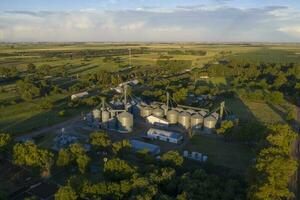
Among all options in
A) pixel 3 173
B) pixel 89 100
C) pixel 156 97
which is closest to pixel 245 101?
pixel 156 97

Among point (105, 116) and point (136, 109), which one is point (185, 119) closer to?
point (136, 109)

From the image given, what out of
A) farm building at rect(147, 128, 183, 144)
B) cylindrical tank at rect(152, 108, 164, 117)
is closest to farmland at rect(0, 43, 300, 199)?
farm building at rect(147, 128, 183, 144)

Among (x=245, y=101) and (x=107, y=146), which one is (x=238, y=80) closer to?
(x=245, y=101)

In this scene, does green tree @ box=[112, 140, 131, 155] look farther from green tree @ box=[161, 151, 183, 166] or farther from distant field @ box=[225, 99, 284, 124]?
distant field @ box=[225, 99, 284, 124]

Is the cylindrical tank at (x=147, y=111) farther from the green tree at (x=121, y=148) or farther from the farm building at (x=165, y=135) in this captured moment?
the green tree at (x=121, y=148)

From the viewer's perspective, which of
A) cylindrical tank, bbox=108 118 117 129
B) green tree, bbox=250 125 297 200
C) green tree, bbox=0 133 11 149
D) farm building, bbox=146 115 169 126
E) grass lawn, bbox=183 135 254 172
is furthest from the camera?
farm building, bbox=146 115 169 126

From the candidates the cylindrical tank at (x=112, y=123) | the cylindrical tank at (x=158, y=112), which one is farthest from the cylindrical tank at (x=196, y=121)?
the cylindrical tank at (x=112, y=123)
